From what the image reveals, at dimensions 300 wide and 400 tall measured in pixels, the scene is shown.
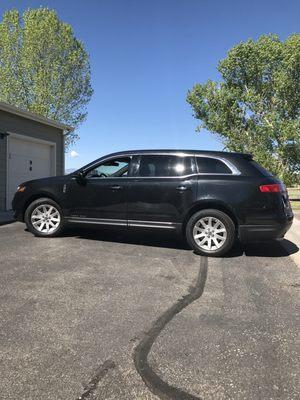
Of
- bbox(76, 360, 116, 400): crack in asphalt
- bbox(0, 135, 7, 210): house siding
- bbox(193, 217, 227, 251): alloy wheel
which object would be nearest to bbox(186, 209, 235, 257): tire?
bbox(193, 217, 227, 251): alloy wheel

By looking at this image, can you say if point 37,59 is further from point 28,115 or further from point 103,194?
point 103,194

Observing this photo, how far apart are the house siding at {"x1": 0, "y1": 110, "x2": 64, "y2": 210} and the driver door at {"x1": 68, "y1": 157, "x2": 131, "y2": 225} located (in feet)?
17.9

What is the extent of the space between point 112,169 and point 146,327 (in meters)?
4.59

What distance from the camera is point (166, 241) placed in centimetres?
842

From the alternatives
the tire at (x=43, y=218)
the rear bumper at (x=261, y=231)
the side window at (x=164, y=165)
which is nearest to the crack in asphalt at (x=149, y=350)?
the rear bumper at (x=261, y=231)

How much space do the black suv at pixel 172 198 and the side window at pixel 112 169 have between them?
0.02 m

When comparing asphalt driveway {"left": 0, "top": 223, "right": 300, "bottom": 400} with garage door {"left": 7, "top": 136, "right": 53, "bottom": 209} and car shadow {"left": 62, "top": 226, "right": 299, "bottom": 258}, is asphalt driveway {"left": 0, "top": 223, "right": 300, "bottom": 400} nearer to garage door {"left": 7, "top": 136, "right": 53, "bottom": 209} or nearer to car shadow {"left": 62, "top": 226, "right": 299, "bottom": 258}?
car shadow {"left": 62, "top": 226, "right": 299, "bottom": 258}

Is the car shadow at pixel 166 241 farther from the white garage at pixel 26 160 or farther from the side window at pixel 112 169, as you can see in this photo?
the white garage at pixel 26 160

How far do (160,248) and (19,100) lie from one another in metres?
22.7

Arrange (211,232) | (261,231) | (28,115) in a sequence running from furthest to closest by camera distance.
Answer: (28,115), (211,232), (261,231)

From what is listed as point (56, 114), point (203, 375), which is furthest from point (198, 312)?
point (56, 114)

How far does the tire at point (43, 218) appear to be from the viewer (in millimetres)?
8352

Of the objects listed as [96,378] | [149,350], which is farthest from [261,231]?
[96,378]

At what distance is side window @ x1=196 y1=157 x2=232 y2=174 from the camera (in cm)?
731
